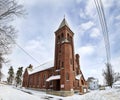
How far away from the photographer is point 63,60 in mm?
29766

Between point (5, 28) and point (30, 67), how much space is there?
46.1 meters

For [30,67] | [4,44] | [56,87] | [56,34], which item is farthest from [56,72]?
[30,67]

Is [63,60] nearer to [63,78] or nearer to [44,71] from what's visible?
[63,78]

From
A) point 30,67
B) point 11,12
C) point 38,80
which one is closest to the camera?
point 11,12

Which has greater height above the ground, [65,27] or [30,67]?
[65,27]

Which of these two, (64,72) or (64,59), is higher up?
(64,59)

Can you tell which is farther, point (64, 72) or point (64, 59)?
point (64, 59)

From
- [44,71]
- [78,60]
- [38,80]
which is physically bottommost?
[38,80]

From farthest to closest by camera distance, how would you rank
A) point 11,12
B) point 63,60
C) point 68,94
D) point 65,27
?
point 65,27
point 63,60
point 68,94
point 11,12

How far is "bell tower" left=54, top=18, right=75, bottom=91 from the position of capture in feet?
90.8

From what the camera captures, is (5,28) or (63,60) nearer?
(5,28)

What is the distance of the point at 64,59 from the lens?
96.8ft

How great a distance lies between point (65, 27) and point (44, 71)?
47.5ft

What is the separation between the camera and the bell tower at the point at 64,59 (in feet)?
90.8
